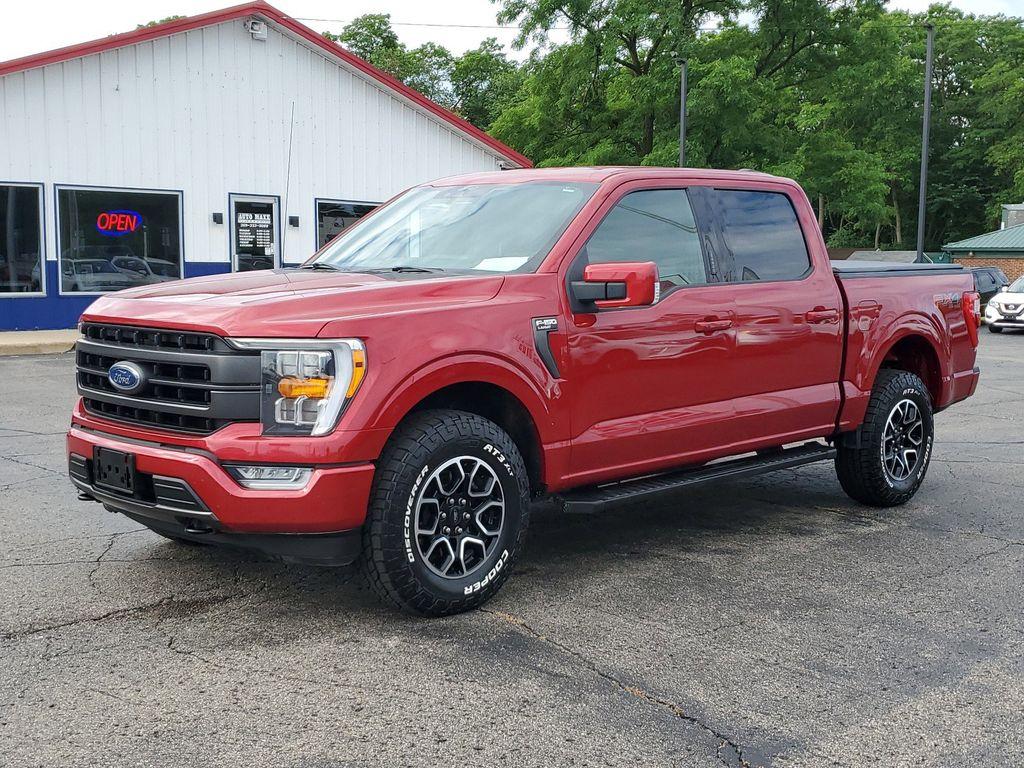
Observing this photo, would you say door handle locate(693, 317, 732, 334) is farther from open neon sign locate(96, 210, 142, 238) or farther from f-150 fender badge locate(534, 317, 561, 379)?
open neon sign locate(96, 210, 142, 238)

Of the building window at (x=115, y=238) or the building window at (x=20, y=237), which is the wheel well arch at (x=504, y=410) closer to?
the building window at (x=115, y=238)

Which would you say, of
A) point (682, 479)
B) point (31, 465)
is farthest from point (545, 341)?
point (31, 465)

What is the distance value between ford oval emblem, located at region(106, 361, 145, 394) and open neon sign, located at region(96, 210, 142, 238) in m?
15.0

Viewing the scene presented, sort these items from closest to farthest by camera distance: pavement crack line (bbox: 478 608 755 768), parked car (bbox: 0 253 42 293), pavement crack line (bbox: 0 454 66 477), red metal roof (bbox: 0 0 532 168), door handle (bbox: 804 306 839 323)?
1. pavement crack line (bbox: 478 608 755 768)
2. door handle (bbox: 804 306 839 323)
3. pavement crack line (bbox: 0 454 66 477)
4. red metal roof (bbox: 0 0 532 168)
5. parked car (bbox: 0 253 42 293)

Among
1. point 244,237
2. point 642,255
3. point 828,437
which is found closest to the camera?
point 642,255

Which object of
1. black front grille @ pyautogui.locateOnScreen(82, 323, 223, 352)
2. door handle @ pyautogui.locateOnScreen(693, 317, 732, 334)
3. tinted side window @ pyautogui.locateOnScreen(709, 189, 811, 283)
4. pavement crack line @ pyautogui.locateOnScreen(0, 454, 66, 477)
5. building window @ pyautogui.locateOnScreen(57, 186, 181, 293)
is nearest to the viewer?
black front grille @ pyautogui.locateOnScreen(82, 323, 223, 352)

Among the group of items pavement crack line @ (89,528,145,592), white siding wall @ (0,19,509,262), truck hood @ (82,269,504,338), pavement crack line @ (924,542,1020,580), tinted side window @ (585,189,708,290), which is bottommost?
pavement crack line @ (924,542,1020,580)

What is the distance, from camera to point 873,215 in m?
36.8

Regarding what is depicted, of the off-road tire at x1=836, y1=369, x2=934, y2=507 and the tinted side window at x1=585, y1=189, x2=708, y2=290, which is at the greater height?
the tinted side window at x1=585, y1=189, x2=708, y2=290

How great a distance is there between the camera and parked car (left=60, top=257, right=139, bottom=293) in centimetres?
1811

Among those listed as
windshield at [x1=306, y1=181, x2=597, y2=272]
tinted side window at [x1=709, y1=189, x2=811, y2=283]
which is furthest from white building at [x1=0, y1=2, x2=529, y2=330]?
tinted side window at [x1=709, y1=189, x2=811, y2=283]

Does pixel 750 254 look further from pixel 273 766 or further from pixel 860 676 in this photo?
pixel 273 766

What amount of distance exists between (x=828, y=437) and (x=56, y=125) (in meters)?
15.2

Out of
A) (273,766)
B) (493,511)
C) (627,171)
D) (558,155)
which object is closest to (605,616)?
(493,511)
